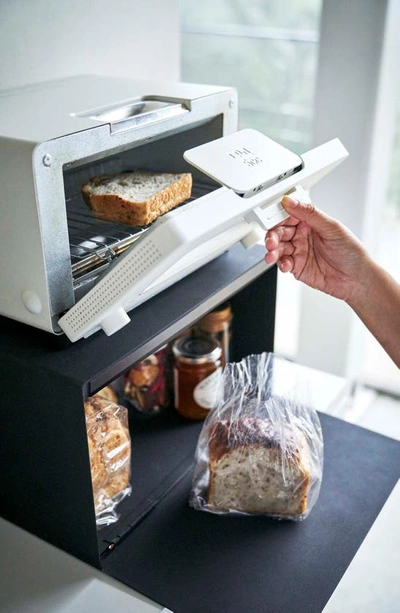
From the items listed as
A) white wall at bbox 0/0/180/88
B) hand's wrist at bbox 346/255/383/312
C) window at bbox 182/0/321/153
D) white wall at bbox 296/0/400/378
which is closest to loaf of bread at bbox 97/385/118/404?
hand's wrist at bbox 346/255/383/312

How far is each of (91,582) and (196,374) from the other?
0.43 meters

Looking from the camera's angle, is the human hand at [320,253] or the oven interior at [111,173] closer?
the oven interior at [111,173]

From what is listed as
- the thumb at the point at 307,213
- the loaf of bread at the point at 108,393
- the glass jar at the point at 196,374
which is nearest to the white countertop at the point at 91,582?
the loaf of bread at the point at 108,393

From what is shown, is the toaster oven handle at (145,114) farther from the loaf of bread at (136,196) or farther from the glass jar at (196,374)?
the glass jar at (196,374)

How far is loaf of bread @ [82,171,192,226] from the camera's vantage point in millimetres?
975

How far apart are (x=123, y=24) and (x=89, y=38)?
0.11 meters

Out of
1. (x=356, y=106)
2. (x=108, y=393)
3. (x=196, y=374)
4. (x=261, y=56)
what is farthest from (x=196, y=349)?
(x=261, y=56)

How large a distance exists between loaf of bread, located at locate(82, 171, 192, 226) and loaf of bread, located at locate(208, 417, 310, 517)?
1.17ft

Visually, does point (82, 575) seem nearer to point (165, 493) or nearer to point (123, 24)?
point (165, 493)

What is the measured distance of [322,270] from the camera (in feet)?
3.84

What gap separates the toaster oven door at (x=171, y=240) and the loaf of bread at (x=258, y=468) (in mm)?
264

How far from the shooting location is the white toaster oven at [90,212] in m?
0.76

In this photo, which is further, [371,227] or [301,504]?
[371,227]

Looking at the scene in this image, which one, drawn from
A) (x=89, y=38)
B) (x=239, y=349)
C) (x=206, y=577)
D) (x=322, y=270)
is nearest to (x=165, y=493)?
(x=206, y=577)
